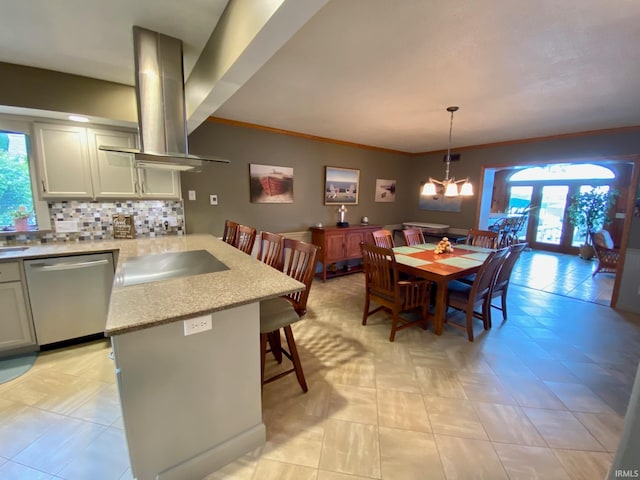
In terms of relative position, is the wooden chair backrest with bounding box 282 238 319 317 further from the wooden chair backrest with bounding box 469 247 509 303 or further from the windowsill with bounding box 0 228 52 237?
the windowsill with bounding box 0 228 52 237

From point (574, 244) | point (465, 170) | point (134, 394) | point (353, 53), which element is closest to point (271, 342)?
point (134, 394)

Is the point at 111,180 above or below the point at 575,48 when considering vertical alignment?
below

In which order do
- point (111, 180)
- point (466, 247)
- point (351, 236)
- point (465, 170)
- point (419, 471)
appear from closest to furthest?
point (419, 471)
point (111, 180)
point (466, 247)
point (351, 236)
point (465, 170)

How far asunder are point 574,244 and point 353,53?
7.90 meters

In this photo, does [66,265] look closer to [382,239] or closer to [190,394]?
[190,394]

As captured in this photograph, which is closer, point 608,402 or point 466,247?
point 608,402

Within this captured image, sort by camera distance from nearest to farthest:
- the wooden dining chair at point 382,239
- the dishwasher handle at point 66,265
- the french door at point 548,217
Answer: the dishwasher handle at point 66,265
the wooden dining chair at point 382,239
the french door at point 548,217

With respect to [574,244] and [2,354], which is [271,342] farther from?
[574,244]

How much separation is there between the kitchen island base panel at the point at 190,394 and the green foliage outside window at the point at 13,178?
2.50 m

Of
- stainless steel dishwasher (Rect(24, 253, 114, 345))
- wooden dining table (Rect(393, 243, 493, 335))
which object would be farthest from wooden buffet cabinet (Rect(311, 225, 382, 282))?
stainless steel dishwasher (Rect(24, 253, 114, 345))

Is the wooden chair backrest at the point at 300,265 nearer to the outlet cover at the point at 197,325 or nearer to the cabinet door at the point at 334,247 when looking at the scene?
the outlet cover at the point at 197,325

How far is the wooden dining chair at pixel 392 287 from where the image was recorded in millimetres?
2496

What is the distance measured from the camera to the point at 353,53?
5.91 feet

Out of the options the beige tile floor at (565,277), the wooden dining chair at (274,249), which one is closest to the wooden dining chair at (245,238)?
the wooden dining chair at (274,249)
